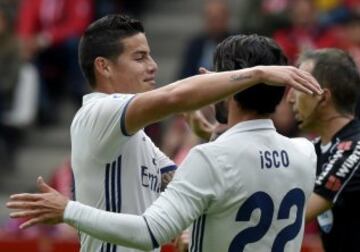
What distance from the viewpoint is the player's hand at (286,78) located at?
500 cm

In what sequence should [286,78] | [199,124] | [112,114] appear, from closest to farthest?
[286,78] < [112,114] < [199,124]

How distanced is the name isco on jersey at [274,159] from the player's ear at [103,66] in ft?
2.91

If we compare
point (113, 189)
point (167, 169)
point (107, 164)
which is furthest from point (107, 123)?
point (167, 169)

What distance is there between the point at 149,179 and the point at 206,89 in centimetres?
79

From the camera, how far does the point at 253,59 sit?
17.5 feet

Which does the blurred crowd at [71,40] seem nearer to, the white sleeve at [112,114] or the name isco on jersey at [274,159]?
the white sleeve at [112,114]

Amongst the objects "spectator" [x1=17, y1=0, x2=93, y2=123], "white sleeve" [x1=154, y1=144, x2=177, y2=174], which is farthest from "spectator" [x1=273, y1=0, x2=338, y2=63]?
"white sleeve" [x1=154, y1=144, x2=177, y2=174]

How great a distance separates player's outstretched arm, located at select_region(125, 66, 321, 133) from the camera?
5.02 m

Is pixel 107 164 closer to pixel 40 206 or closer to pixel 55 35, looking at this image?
pixel 40 206

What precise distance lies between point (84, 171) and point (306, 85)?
115 centimetres

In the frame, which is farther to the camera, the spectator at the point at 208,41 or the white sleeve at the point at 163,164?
the spectator at the point at 208,41

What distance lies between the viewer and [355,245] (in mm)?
6266

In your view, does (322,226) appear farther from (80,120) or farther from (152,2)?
(152,2)

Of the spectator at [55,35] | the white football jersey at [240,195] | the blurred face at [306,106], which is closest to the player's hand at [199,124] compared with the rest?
the blurred face at [306,106]
